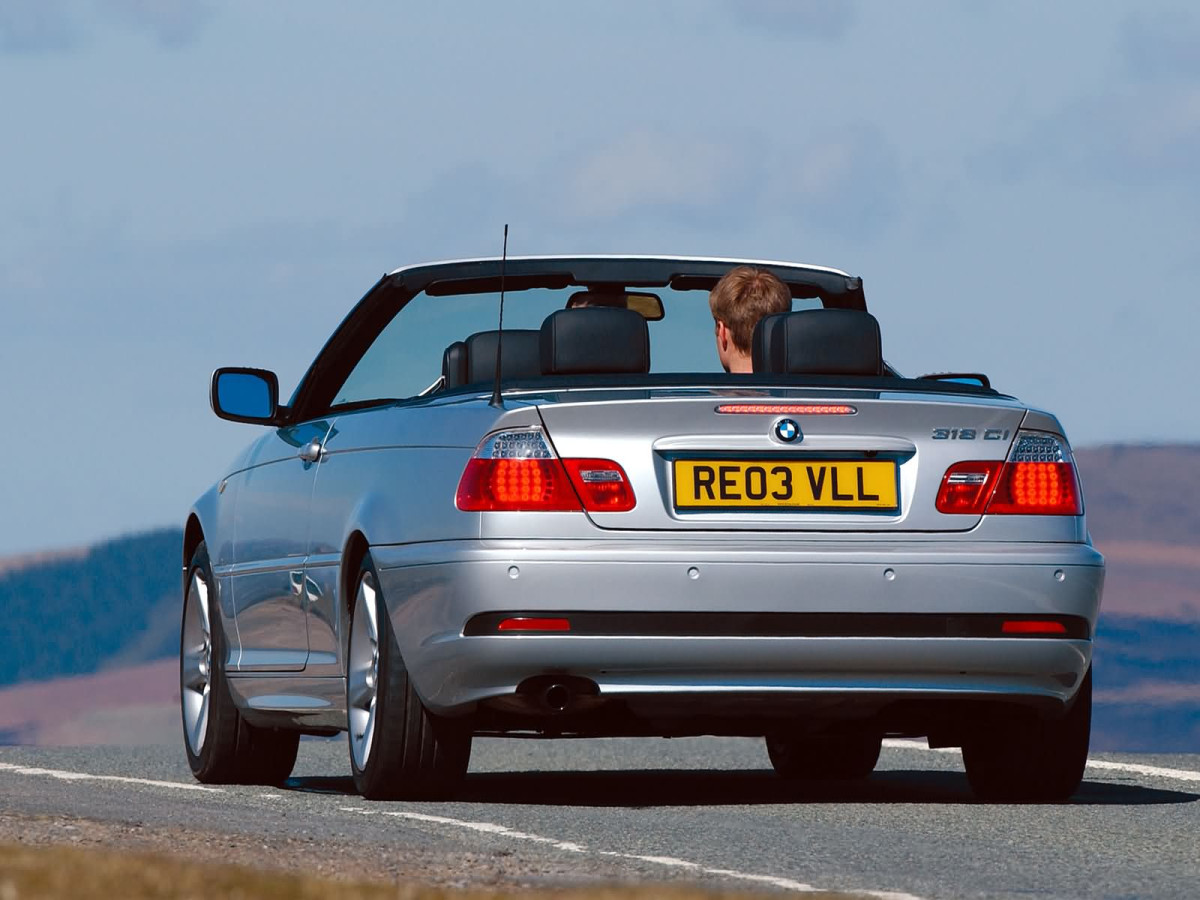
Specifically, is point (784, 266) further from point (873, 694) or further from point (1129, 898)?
point (1129, 898)

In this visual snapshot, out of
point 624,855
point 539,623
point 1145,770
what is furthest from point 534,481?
point 1145,770

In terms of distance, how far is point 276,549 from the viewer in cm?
995

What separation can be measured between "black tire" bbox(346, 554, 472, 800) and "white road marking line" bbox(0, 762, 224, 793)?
5.01 ft

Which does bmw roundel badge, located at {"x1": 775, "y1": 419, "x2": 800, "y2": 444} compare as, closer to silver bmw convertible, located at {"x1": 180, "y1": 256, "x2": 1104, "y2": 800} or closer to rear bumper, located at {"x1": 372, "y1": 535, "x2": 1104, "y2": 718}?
silver bmw convertible, located at {"x1": 180, "y1": 256, "x2": 1104, "y2": 800}

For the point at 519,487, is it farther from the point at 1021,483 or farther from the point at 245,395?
the point at 245,395

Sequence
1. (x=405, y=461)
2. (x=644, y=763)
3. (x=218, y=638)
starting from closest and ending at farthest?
(x=405, y=461), (x=218, y=638), (x=644, y=763)

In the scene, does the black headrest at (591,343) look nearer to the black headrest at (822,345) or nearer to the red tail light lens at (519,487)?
the black headrest at (822,345)

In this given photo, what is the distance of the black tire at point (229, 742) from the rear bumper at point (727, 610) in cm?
224

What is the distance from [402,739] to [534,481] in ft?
3.41

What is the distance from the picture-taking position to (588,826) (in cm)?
815

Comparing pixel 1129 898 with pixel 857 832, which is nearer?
pixel 1129 898

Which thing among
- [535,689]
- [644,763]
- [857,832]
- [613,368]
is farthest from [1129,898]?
[644,763]

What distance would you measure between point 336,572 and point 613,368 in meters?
1.21

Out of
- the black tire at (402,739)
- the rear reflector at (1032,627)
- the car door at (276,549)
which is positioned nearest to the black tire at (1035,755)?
the rear reflector at (1032,627)
